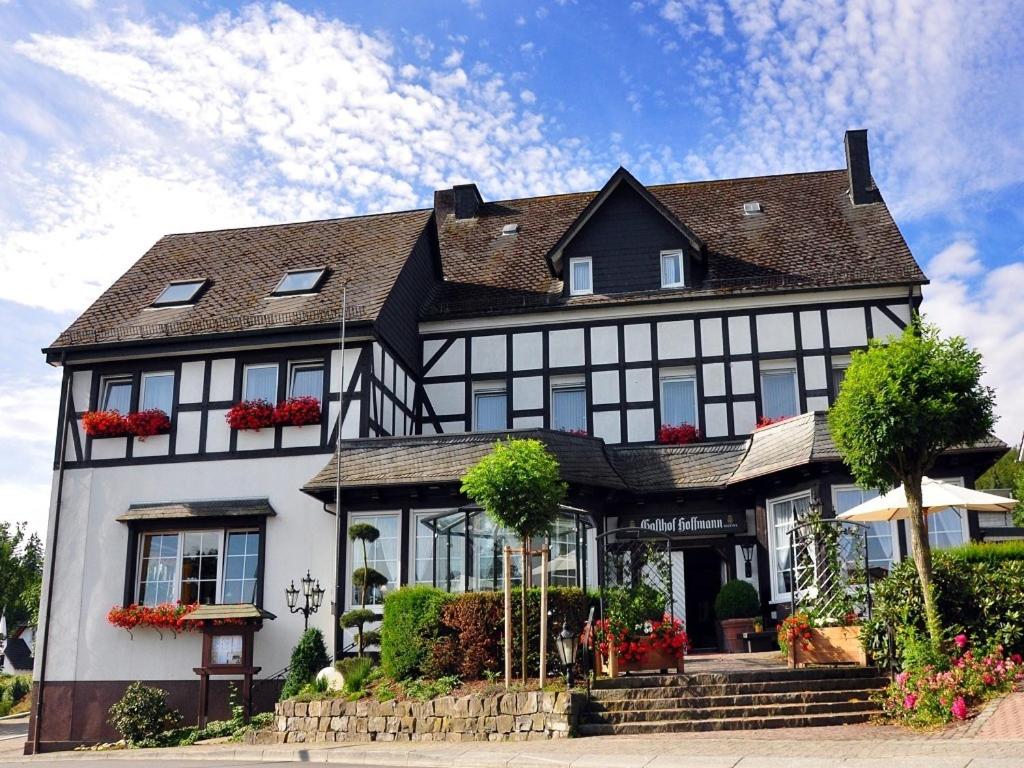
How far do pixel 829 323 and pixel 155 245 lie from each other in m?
15.9

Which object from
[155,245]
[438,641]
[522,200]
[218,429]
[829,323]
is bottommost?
[438,641]

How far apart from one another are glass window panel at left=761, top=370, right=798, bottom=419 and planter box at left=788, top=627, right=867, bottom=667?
788 cm

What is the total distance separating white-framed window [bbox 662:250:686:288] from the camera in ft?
78.0

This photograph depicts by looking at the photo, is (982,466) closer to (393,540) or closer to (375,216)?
(393,540)

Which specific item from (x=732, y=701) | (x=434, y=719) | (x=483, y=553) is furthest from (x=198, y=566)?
(x=732, y=701)

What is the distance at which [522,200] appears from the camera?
29359 millimetres

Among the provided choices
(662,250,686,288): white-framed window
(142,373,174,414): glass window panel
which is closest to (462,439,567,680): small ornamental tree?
(662,250,686,288): white-framed window

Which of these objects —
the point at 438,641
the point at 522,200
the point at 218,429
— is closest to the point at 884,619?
the point at 438,641

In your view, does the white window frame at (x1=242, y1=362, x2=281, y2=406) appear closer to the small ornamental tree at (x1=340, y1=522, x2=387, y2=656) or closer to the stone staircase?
the small ornamental tree at (x1=340, y1=522, x2=387, y2=656)

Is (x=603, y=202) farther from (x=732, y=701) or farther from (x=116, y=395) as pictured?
(x=732, y=701)

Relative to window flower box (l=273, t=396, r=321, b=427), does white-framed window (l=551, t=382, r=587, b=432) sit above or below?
above

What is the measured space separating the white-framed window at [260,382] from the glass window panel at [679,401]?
7.93 m

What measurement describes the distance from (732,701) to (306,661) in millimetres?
8147

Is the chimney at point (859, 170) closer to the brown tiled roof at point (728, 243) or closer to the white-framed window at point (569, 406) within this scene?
the brown tiled roof at point (728, 243)
